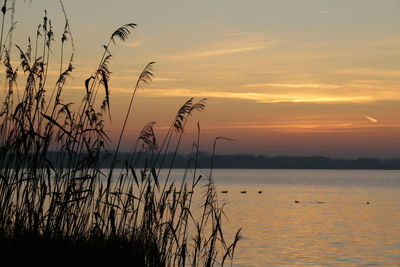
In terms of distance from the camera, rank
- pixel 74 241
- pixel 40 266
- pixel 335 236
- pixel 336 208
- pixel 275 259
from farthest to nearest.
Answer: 1. pixel 336 208
2. pixel 335 236
3. pixel 275 259
4. pixel 74 241
5. pixel 40 266

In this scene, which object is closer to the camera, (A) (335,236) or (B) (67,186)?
(B) (67,186)

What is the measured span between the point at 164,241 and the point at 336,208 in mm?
58358

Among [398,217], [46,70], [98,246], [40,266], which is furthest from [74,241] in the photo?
[398,217]

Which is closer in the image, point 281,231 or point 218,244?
point 218,244

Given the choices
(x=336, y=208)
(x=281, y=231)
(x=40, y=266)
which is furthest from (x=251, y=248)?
(x=336, y=208)

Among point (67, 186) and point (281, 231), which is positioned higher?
point (67, 186)

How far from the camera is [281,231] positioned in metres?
40.4

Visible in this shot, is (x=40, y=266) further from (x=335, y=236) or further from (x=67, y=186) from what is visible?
(x=335, y=236)

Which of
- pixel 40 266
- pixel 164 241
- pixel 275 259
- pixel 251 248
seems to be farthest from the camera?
pixel 251 248

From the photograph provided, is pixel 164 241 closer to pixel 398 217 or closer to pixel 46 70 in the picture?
pixel 46 70

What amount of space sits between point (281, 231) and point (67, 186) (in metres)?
33.4

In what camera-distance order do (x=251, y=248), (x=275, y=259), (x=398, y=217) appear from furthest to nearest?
(x=398, y=217), (x=251, y=248), (x=275, y=259)

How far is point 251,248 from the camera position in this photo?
98.7ft

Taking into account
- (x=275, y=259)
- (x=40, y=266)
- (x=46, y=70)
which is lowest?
(x=275, y=259)
